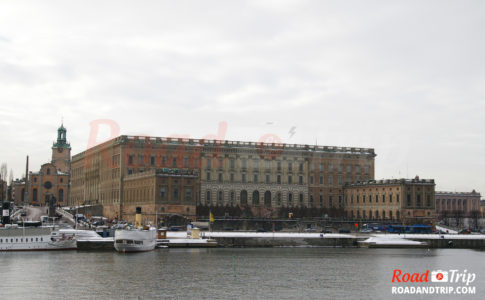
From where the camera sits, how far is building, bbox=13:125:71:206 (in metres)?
174

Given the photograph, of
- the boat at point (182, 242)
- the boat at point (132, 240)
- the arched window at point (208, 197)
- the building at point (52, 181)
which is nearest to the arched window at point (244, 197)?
the arched window at point (208, 197)

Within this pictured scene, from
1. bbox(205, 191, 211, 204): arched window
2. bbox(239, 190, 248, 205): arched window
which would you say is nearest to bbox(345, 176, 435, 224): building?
bbox(239, 190, 248, 205): arched window

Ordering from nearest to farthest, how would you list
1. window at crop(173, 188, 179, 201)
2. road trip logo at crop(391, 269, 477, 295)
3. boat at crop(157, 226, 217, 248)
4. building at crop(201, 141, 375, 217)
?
road trip logo at crop(391, 269, 477, 295)
boat at crop(157, 226, 217, 248)
window at crop(173, 188, 179, 201)
building at crop(201, 141, 375, 217)

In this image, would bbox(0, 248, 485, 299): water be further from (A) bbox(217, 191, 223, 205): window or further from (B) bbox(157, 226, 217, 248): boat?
(A) bbox(217, 191, 223, 205): window

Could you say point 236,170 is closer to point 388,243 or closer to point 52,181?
point 388,243

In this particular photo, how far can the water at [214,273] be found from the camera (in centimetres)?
4750

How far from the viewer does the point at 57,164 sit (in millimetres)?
192375

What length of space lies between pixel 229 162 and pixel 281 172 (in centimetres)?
1214

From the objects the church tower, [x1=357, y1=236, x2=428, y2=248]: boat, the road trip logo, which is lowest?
the road trip logo

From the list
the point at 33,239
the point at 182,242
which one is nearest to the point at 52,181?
the point at 182,242

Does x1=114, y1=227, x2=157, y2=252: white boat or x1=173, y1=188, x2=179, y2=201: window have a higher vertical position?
x1=173, y1=188, x2=179, y2=201: window

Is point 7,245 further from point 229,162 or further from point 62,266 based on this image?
point 229,162

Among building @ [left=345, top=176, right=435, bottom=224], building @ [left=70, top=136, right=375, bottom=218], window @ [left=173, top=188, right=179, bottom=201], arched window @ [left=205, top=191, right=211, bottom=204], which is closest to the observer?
window @ [left=173, top=188, right=179, bottom=201]

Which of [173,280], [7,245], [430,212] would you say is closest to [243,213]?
[430,212]
